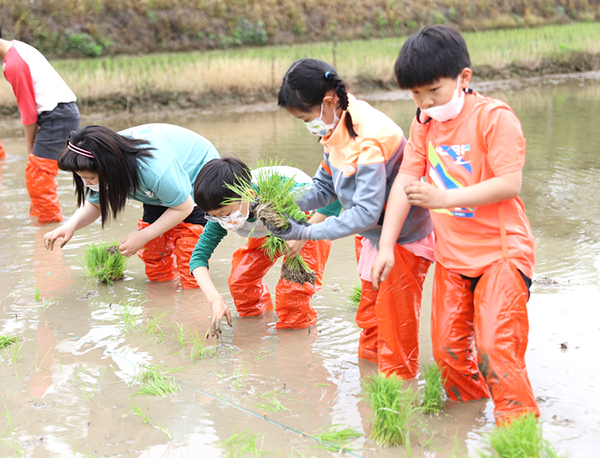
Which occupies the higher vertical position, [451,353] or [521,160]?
[521,160]

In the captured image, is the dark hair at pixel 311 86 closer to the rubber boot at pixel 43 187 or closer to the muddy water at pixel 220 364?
the muddy water at pixel 220 364

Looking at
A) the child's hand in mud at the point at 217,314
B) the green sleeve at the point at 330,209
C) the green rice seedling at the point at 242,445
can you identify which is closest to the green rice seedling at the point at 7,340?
the child's hand in mud at the point at 217,314

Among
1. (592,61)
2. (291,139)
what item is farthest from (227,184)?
(592,61)

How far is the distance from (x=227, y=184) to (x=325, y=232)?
1.83 ft

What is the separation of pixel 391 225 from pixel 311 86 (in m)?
0.70

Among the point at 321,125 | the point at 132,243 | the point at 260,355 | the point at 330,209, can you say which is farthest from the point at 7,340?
the point at 321,125

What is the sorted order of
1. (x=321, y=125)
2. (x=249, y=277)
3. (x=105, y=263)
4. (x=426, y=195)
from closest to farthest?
(x=426, y=195), (x=321, y=125), (x=249, y=277), (x=105, y=263)

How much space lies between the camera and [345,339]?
3.36 m

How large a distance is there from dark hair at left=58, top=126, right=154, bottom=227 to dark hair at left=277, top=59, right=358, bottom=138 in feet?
4.14

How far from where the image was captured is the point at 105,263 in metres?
4.28

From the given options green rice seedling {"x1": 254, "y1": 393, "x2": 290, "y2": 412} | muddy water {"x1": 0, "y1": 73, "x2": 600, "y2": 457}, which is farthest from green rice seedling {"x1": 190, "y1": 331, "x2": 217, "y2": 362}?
green rice seedling {"x1": 254, "y1": 393, "x2": 290, "y2": 412}

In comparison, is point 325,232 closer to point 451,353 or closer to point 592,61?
point 451,353

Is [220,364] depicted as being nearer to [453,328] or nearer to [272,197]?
[272,197]

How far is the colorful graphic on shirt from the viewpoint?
94.8 inches
